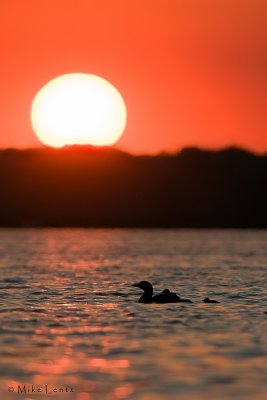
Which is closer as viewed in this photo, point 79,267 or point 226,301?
point 226,301

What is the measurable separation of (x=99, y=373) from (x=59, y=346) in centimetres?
380

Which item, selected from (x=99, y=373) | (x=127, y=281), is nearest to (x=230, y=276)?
(x=127, y=281)

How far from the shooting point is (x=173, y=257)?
79062 millimetres

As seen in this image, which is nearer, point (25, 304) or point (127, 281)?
point (25, 304)

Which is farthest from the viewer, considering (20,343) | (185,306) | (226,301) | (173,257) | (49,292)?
(173,257)

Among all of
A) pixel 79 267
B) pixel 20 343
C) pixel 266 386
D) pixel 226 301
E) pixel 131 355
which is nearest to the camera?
pixel 266 386

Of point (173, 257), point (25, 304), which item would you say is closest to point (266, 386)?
point (25, 304)

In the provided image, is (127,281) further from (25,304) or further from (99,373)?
(99,373)

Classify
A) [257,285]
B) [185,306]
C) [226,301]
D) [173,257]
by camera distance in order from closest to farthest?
[185,306]
[226,301]
[257,285]
[173,257]

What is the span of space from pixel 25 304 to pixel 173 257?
1669 inches

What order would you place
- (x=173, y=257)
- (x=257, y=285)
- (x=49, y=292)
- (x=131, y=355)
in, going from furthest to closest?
(x=173, y=257) < (x=257, y=285) < (x=49, y=292) < (x=131, y=355)

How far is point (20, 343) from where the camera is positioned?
27.2m

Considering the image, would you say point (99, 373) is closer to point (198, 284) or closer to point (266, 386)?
point (266, 386)

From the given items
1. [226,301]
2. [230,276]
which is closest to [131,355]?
[226,301]
